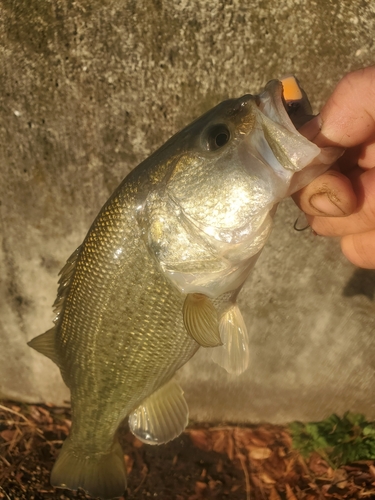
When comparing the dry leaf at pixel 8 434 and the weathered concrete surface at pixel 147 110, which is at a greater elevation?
the weathered concrete surface at pixel 147 110

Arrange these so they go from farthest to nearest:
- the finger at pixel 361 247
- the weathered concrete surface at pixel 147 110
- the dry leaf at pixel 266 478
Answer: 1. the dry leaf at pixel 266 478
2. the weathered concrete surface at pixel 147 110
3. the finger at pixel 361 247

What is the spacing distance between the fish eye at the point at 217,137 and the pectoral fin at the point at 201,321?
1.46 feet

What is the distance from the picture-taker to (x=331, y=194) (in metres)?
1.05

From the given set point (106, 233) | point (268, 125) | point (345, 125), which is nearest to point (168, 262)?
point (106, 233)

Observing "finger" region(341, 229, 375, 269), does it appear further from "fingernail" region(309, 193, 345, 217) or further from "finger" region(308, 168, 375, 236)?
"fingernail" region(309, 193, 345, 217)

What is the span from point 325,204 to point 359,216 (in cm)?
16

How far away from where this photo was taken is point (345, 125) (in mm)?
1060

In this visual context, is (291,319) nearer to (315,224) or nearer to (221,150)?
(315,224)

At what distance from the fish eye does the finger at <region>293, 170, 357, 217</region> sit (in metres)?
0.26

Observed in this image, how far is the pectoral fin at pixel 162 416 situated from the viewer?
4.87ft

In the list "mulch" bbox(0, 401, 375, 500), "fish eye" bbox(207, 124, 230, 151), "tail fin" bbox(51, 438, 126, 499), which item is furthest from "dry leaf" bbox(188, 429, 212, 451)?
"fish eye" bbox(207, 124, 230, 151)

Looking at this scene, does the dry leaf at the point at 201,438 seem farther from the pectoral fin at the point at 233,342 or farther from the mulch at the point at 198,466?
the pectoral fin at the point at 233,342

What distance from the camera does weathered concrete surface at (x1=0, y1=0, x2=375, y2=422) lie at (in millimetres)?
1438

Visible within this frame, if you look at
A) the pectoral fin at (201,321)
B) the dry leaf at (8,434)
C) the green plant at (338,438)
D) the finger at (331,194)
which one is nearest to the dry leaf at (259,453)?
the green plant at (338,438)
